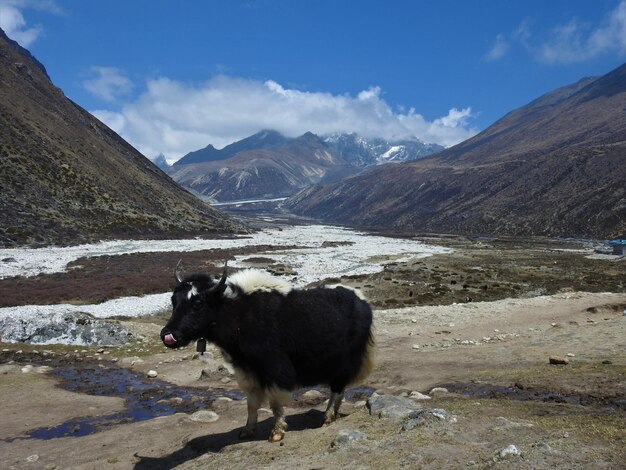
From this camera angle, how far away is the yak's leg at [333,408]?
9422 millimetres

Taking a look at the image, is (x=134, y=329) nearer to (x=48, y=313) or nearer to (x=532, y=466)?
(x=48, y=313)

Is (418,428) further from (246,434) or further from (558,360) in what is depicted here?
(558,360)

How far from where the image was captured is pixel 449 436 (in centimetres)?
709

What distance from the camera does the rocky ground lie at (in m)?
6.89

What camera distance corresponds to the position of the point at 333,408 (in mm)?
9625

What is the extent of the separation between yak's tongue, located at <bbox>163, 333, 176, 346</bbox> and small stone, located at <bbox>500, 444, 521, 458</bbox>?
17.3 feet

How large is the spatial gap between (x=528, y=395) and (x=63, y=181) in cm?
10488

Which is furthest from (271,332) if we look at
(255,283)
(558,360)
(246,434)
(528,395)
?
(558,360)

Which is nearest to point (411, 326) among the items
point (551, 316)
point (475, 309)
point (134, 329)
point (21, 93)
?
point (475, 309)

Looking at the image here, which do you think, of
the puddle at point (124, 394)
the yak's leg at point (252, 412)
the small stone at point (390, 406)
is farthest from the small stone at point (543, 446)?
the puddle at point (124, 394)

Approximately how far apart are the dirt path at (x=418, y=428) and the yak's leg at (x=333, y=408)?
338mm

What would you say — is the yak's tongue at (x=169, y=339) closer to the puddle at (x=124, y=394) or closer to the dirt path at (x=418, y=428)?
the dirt path at (x=418, y=428)

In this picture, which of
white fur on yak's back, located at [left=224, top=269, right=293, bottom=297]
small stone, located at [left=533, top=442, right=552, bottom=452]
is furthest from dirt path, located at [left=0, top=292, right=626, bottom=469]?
white fur on yak's back, located at [left=224, top=269, right=293, bottom=297]

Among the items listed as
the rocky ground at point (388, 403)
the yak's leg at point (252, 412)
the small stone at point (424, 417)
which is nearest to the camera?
the rocky ground at point (388, 403)
